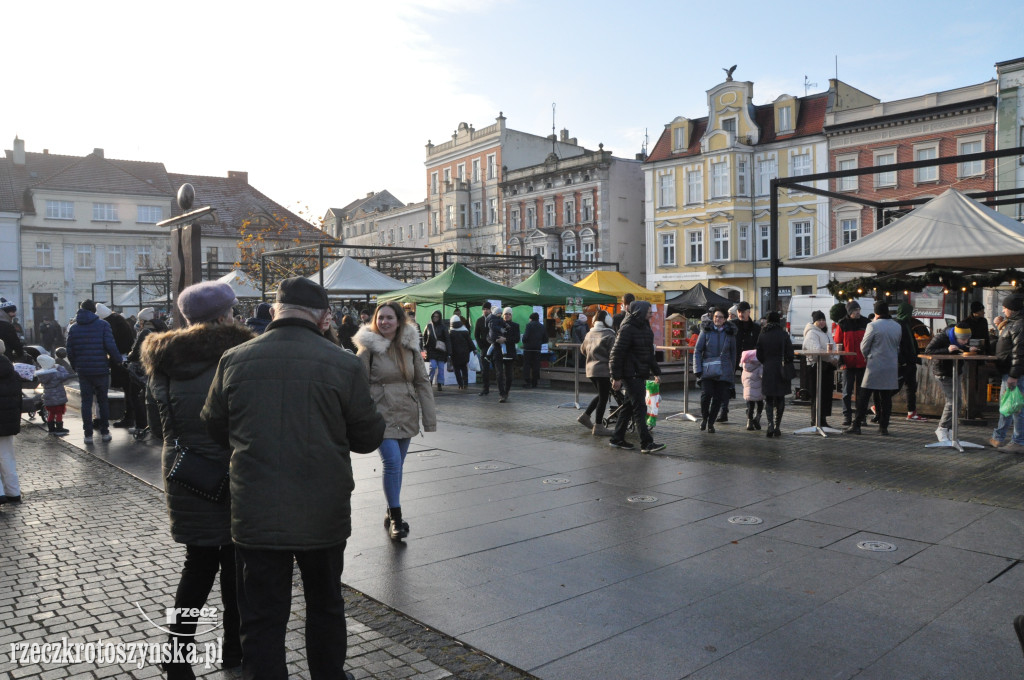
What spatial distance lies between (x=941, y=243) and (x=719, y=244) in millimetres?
31370

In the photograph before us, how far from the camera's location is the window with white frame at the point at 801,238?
132ft

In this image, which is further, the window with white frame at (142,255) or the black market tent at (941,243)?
the window with white frame at (142,255)

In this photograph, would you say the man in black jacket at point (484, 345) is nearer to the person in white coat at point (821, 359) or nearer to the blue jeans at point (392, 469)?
the person in white coat at point (821, 359)

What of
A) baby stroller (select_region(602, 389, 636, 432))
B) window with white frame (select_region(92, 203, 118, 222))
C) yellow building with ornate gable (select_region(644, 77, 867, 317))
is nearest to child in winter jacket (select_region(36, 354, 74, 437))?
baby stroller (select_region(602, 389, 636, 432))

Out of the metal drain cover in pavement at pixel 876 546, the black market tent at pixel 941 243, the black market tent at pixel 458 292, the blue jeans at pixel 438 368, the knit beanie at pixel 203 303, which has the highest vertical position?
the black market tent at pixel 941 243

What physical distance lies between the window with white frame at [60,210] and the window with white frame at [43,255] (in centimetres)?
189

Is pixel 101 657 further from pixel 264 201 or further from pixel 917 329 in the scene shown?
Answer: pixel 264 201

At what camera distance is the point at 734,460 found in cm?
891

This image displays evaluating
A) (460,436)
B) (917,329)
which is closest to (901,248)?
(917,329)

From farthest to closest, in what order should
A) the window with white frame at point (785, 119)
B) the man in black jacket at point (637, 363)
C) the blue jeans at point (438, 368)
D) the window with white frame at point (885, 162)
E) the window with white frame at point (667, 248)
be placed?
the window with white frame at point (667, 248) < the window with white frame at point (785, 119) < the window with white frame at point (885, 162) < the blue jeans at point (438, 368) < the man in black jacket at point (637, 363)

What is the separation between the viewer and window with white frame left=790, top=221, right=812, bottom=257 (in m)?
40.3

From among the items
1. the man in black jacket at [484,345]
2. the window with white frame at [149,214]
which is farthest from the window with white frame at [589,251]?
the man in black jacket at [484,345]

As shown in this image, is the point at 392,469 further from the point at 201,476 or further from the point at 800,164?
the point at 800,164

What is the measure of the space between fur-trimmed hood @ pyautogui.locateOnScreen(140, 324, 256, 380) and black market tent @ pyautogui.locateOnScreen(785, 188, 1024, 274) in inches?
395
